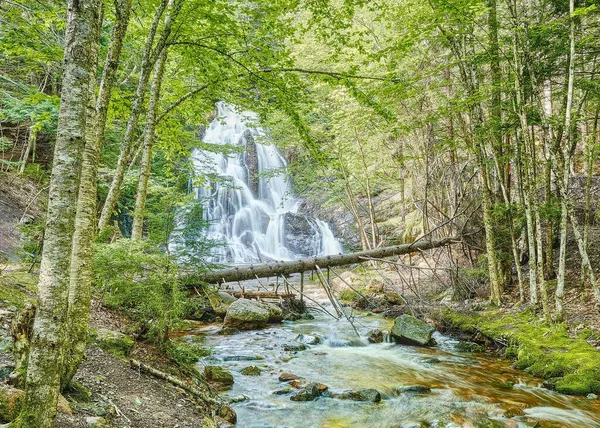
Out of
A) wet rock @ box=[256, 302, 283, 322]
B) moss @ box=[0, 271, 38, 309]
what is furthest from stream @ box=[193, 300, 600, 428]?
moss @ box=[0, 271, 38, 309]

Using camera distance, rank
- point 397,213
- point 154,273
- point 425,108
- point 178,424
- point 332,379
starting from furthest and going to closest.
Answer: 1. point 397,213
2. point 425,108
3. point 332,379
4. point 154,273
5. point 178,424

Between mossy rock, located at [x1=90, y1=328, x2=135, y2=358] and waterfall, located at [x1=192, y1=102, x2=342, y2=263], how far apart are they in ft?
53.2

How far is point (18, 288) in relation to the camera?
587 cm

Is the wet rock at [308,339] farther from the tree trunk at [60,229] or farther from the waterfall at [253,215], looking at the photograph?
the waterfall at [253,215]

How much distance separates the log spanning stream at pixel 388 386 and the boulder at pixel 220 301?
55.7 inches

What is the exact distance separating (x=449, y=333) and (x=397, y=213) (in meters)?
12.6

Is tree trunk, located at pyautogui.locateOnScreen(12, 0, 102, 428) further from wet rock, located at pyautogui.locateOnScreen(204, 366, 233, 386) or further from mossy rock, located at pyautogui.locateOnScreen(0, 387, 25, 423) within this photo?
wet rock, located at pyautogui.locateOnScreen(204, 366, 233, 386)

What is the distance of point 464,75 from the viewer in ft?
29.8

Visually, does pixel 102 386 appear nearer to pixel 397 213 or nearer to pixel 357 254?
pixel 357 254

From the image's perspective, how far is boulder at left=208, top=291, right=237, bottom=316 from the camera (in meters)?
10.6

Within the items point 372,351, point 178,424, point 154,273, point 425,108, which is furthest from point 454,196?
point 178,424

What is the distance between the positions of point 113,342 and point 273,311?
6.39m

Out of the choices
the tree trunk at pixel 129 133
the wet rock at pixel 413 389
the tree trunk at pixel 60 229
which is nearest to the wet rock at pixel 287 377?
the wet rock at pixel 413 389

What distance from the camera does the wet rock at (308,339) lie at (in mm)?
9196
